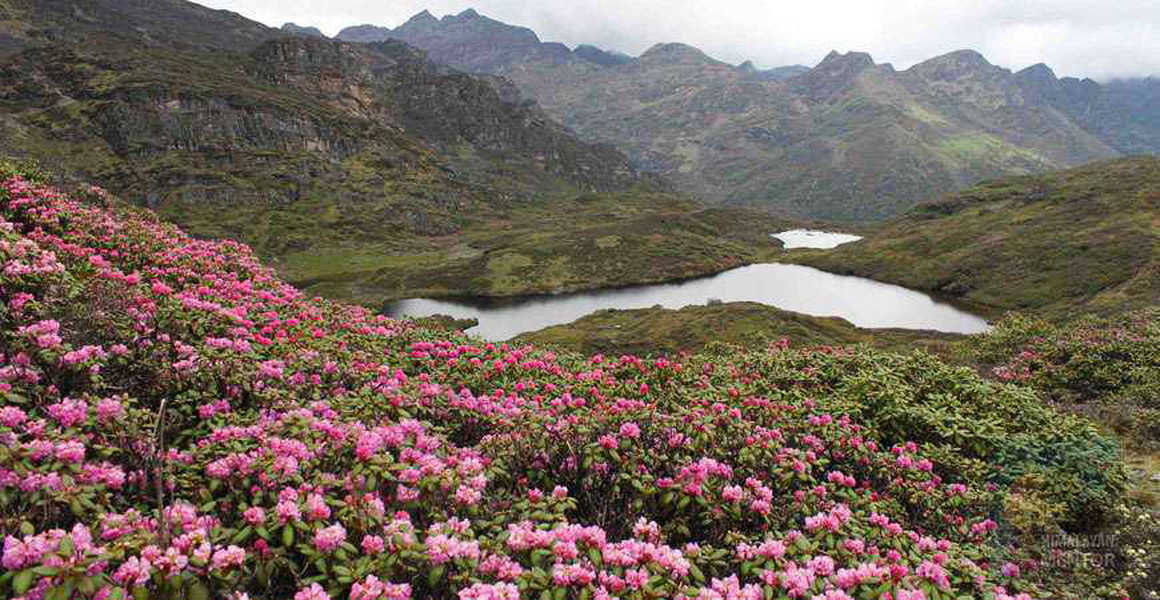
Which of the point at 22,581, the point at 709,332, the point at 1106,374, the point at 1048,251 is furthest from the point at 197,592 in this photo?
the point at 1048,251

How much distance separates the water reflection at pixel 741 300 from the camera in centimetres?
11869

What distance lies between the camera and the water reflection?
118688 mm

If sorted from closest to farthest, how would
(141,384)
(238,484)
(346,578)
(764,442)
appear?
(346,578) → (238,484) → (141,384) → (764,442)

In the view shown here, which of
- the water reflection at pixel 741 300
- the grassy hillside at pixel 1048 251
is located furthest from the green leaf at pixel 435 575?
the water reflection at pixel 741 300

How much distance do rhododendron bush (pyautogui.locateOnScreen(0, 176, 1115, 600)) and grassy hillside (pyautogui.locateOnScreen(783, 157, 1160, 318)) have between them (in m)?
93.2

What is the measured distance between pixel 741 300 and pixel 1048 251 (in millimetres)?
75417

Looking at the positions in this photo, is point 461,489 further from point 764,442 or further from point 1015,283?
point 1015,283

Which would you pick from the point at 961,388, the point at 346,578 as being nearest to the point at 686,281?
the point at 961,388

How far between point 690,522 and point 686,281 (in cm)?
17034

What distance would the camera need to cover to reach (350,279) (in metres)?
159

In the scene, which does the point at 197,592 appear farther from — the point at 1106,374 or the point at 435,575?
the point at 1106,374

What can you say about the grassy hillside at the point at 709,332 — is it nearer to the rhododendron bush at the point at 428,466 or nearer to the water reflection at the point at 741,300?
the water reflection at the point at 741,300

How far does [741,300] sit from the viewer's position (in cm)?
13912

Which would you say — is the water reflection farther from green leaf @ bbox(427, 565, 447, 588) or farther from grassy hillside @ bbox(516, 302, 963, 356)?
green leaf @ bbox(427, 565, 447, 588)
